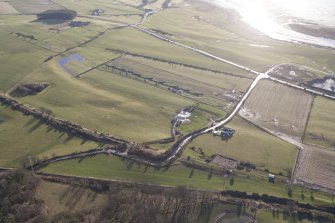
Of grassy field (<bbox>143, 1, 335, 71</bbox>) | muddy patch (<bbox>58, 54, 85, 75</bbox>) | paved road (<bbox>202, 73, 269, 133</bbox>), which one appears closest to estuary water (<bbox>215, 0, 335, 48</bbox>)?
grassy field (<bbox>143, 1, 335, 71</bbox>)

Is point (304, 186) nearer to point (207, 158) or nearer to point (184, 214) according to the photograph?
point (207, 158)

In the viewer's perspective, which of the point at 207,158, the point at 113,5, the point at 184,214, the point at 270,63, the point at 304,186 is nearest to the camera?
the point at 184,214

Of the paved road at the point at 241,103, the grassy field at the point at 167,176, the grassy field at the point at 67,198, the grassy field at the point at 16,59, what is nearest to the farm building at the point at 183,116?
the paved road at the point at 241,103

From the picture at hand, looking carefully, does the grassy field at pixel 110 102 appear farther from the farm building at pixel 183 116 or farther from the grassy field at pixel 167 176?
the grassy field at pixel 167 176

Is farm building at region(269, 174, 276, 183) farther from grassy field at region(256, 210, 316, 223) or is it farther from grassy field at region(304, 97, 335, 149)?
grassy field at region(304, 97, 335, 149)

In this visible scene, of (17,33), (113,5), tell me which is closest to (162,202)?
(17,33)

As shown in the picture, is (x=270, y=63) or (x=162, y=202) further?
(x=270, y=63)
